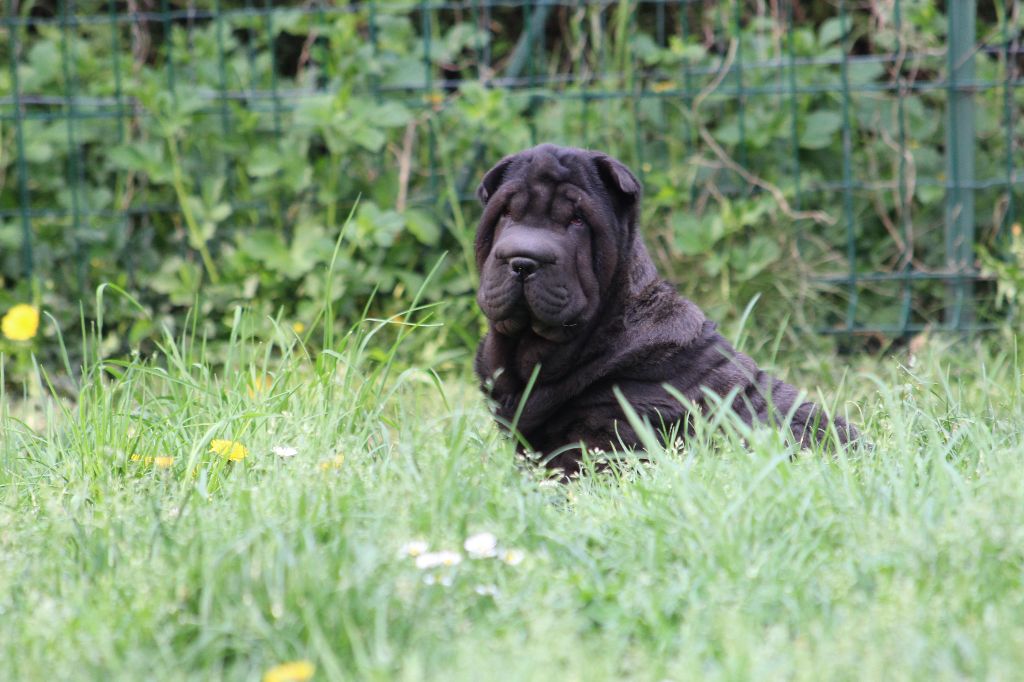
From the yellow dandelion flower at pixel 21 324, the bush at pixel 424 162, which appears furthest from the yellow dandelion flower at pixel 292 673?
the bush at pixel 424 162

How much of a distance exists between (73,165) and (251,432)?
257 centimetres

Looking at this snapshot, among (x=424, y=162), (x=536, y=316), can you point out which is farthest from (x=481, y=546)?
(x=424, y=162)

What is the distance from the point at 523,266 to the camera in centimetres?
276

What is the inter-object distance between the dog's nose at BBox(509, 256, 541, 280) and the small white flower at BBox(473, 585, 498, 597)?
3.30 feet

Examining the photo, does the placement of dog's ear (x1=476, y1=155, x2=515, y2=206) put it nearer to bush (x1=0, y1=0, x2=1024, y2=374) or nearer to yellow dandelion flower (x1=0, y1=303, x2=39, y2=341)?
bush (x1=0, y1=0, x2=1024, y2=374)

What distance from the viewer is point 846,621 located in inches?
68.9

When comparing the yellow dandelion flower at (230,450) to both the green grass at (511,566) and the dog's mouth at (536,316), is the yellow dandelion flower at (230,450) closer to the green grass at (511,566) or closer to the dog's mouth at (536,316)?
the green grass at (511,566)

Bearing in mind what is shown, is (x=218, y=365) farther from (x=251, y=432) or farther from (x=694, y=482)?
(x=694, y=482)

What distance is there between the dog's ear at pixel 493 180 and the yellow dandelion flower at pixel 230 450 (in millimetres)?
876

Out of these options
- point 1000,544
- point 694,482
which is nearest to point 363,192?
point 694,482

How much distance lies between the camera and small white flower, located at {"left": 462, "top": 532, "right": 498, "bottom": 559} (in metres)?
1.95

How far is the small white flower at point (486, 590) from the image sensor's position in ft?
6.17

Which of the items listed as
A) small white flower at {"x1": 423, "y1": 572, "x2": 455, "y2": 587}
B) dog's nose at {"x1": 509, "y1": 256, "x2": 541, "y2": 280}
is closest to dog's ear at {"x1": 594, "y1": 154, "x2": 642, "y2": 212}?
dog's nose at {"x1": 509, "y1": 256, "x2": 541, "y2": 280}

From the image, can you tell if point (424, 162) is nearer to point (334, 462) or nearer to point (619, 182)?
point (619, 182)
